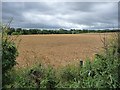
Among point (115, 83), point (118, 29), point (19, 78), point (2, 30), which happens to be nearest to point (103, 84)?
point (115, 83)

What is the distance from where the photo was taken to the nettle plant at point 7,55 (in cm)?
515

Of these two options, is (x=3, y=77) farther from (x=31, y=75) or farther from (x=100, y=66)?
(x=100, y=66)

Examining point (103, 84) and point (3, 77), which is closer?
point (103, 84)

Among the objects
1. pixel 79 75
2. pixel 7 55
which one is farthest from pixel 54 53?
pixel 7 55

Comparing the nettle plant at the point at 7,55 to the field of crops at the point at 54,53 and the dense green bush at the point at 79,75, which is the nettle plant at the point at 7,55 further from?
the field of crops at the point at 54,53

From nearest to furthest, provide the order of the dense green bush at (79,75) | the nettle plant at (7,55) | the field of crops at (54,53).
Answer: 1. the dense green bush at (79,75)
2. the nettle plant at (7,55)
3. the field of crops at (54,53)

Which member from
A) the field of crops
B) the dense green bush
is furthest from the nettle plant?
the field of crops

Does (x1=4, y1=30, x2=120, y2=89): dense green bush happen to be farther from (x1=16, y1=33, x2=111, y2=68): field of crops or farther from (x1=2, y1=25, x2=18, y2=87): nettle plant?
(x1=16, y1=33, x2=111, y2=68): field of crops

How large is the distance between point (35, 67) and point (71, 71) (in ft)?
2.47

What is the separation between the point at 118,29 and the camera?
551 cm

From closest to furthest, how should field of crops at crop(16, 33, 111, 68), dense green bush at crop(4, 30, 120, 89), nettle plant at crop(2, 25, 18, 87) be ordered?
dense green bush at crop(4, 30, 120, 89) → nettle plant at crop(2, 25, 18, 87) → field of crops at crop(16, 33, 111, 68)

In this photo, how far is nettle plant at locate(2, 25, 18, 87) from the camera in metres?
5.15

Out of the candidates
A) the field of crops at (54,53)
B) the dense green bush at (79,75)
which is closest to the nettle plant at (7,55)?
the dense green bush at (79,75)

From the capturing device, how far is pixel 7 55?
517 cm
